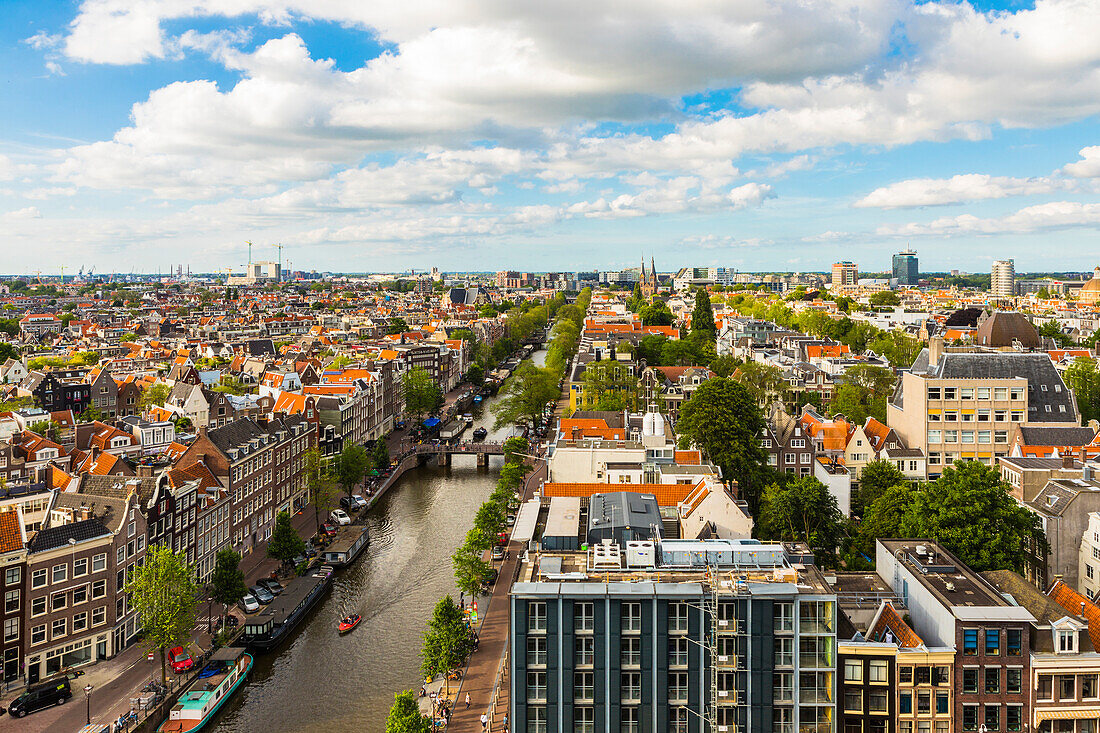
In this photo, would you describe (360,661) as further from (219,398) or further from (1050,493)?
(219,398)

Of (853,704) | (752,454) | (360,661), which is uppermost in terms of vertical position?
(752,454)

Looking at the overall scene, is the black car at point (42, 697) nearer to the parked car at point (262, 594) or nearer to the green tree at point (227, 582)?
the green tree at point (227, 582)

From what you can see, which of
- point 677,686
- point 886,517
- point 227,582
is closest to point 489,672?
point 677,686

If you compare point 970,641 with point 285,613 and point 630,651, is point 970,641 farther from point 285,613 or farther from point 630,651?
point 285,613

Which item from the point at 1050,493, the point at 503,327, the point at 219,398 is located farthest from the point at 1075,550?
the point at 503,327

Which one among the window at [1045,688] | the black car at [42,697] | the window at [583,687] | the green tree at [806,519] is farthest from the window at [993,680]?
the black car at [42,697]

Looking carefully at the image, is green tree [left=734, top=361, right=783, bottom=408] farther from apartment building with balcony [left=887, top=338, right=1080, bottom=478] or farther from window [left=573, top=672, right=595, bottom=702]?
window [left=573, top=672, right=595, bottom=702]


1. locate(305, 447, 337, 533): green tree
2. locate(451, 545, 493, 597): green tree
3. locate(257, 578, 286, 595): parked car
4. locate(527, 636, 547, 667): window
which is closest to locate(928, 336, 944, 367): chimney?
locate(451, 545, 493, 597): green tree
